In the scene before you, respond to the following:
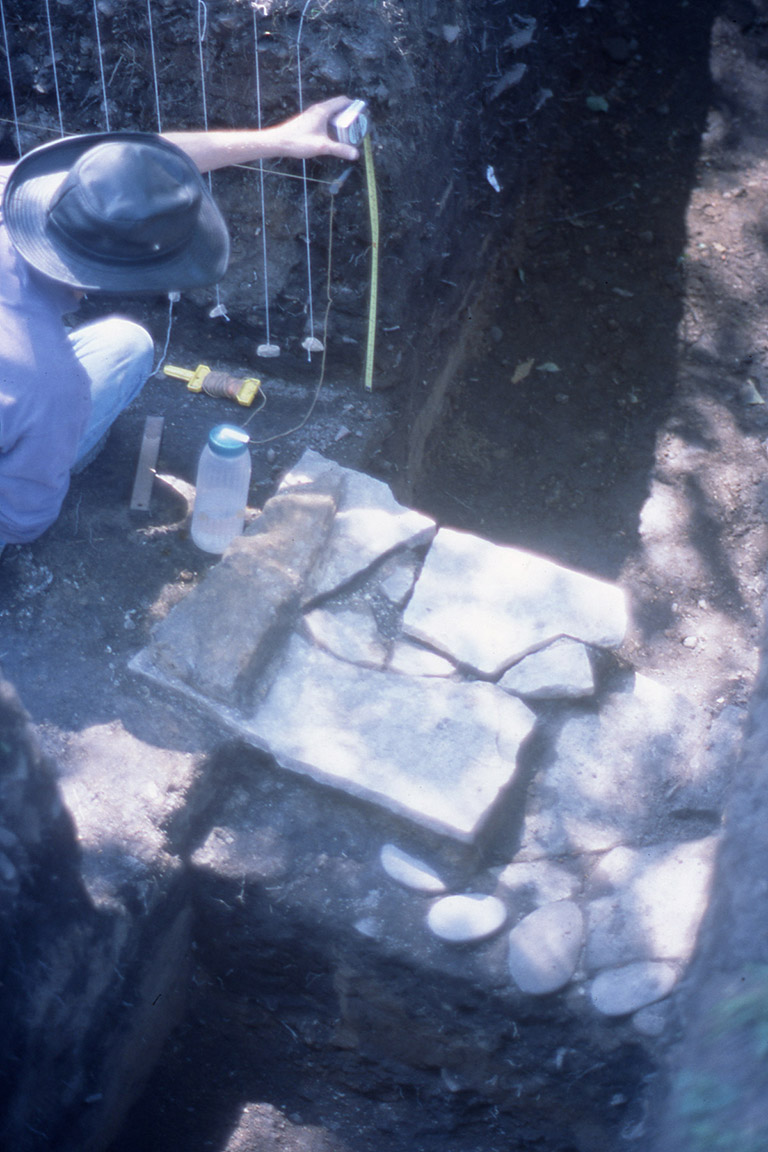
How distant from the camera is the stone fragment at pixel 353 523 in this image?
2654 millimetres

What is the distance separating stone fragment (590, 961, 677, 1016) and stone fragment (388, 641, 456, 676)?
36.6 inches

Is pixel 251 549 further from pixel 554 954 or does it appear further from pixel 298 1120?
pixel 298 1120

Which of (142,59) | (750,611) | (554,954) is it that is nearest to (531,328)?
(750,611)

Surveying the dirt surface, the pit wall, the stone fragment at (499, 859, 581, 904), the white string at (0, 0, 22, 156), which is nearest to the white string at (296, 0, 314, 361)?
the dirt surface

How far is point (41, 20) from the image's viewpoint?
3092mm

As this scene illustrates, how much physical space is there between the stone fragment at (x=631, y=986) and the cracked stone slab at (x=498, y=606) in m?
0.88

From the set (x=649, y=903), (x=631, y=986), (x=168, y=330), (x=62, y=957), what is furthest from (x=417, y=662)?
(x=168, y=330)

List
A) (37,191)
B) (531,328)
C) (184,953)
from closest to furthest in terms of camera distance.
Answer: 1. (37,191)
2. (184,953)
3. (531,328)

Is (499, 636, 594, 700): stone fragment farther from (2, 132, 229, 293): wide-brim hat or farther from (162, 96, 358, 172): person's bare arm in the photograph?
(162, 96, 358, 172): person's bare arm

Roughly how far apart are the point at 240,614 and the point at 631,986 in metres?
1.46

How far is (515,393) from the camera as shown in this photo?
13.1 feet

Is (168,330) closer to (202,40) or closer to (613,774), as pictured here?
(202,40)

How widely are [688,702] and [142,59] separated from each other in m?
2.99

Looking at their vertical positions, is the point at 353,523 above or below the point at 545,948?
above
